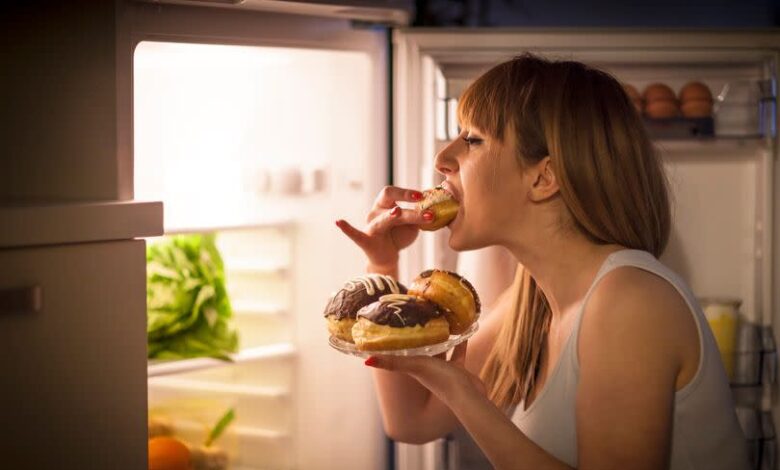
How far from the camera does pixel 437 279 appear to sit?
4.98ft

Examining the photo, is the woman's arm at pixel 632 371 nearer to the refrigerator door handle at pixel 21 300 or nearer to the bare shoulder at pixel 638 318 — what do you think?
the bare shoulder at pixel 638 318

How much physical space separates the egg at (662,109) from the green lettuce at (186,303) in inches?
36.3

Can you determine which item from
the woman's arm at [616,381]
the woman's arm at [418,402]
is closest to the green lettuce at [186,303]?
the woman's arm at [418,402]

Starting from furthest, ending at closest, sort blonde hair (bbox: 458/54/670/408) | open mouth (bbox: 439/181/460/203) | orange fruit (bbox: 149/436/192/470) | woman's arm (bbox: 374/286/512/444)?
orange fruit (bbox: 149/436/192/470), woman's arm (bbox: 374/286/512/444), open mouth (bbox: 439/181/460/203), blonde hair (bbox: 458/54/670/408)

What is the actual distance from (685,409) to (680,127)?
0.74m

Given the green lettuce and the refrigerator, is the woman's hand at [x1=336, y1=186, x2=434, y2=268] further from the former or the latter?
the green lettuce

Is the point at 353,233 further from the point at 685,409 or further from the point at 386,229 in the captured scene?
the point at 685,409

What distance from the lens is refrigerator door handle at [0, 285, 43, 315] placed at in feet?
4.33

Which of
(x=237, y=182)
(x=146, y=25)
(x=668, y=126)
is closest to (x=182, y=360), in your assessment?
(x=237, y=182)

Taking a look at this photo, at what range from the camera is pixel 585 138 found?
1.43m

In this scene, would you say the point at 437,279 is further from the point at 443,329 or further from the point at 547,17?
the point at 547,17

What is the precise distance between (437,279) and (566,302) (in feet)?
0.66

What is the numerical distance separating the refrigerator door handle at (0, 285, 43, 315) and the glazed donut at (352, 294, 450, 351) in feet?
1.41

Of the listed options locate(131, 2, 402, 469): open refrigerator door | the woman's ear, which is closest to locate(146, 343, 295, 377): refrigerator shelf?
locate(131, 2, 402, 469): open refrigerator door
